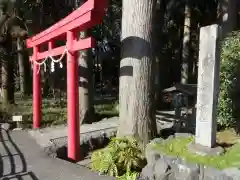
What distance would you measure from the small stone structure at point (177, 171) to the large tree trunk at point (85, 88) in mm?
5491

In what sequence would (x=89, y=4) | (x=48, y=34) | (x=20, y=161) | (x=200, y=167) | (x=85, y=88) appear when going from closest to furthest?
(x=200, y=167) → (x=89, y=4) → (x=20, y=161) → (x=48, y=34) → (x=85, y=88)

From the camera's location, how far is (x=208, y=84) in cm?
551

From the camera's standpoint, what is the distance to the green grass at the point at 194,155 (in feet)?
16.5

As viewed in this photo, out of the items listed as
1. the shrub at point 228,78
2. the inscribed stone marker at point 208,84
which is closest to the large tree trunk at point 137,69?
the shrub at point 228,78

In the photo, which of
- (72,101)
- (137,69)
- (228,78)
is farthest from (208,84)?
(72,101)

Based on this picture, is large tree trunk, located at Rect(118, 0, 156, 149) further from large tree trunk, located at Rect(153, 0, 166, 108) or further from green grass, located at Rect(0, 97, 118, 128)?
large tree trunk, located at Rect(153, 0, 166, 108)

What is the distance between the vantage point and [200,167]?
497 cm

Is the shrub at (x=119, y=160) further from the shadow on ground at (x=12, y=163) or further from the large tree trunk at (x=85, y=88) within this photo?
the large tree trunk at (x=85, y=88)

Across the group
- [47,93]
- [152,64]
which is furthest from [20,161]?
[47,93]

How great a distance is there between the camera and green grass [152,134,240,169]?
501 centimetres

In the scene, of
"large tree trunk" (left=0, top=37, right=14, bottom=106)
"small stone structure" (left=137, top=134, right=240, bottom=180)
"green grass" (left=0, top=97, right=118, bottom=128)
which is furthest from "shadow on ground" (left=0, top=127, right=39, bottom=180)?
"large tree trunk" (left=0, top=37, right=14, bottom=106)

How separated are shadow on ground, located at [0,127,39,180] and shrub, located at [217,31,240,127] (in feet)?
14.5

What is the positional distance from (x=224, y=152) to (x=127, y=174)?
6.13 ft

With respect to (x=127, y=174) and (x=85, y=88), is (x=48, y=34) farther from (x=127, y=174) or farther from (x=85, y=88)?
(x=127, y=174)
